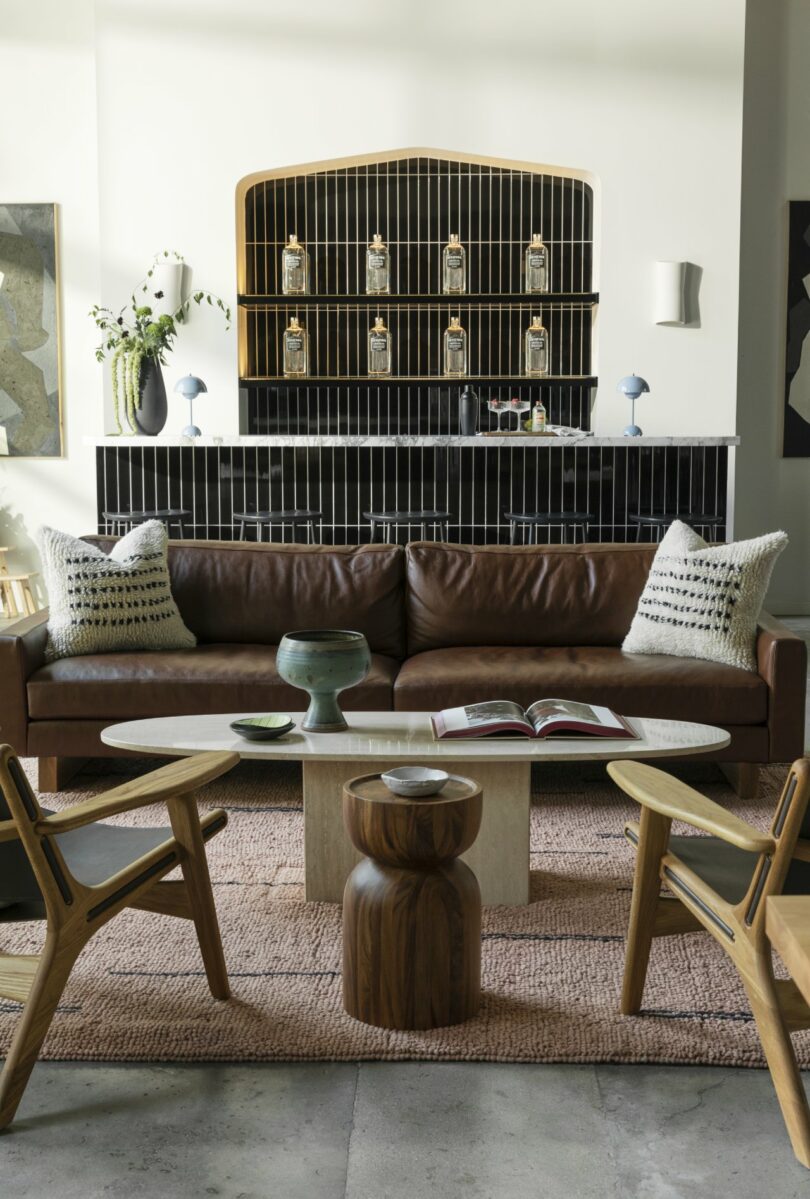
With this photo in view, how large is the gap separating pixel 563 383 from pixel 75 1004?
6.00 meters

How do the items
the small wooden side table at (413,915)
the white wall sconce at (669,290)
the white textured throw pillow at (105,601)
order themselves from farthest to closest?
the white wall sconce at (669,290)
the white textured throw pillow at (105,601)
the small wooden side table at (413,915)

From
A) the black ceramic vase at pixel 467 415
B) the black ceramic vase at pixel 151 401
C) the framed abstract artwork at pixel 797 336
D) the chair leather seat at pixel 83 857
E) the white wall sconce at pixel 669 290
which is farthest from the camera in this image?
the framed abstract artwork at pixel 797 336

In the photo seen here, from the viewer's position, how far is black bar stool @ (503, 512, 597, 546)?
6289mm

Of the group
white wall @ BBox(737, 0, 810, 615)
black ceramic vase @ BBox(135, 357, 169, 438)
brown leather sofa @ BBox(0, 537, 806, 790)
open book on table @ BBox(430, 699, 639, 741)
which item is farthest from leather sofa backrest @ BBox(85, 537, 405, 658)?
white wall @ BBox(737, 0, 810, 615)

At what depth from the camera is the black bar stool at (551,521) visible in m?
6.29

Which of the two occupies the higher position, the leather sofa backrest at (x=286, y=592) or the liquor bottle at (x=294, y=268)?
the liquor bottle at (x=294, y=268)

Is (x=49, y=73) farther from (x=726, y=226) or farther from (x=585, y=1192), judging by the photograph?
(x=585, y=1192)

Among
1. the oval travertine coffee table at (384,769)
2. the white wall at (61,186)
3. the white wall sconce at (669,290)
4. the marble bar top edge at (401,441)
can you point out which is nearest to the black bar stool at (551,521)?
the marble bar top edge at (401,441)

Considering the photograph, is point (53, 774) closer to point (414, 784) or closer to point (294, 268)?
point (414, 784)

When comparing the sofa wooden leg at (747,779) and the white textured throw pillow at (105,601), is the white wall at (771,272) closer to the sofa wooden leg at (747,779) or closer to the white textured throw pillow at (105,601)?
the sofa wooden leg at (747,779)

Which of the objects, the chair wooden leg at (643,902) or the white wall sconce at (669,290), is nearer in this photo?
the chair wooden leg at (643,902)

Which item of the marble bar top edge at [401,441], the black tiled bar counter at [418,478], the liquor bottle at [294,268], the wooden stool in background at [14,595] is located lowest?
the wooden stool in background at [14,595]

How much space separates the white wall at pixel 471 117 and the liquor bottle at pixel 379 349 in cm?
91

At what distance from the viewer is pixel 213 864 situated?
337 cm
